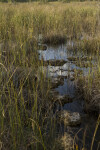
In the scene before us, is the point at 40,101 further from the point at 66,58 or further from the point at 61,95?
the point at 66,58

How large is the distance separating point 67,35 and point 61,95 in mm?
3155

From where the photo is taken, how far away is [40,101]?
6.70 ft

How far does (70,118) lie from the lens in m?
1.79

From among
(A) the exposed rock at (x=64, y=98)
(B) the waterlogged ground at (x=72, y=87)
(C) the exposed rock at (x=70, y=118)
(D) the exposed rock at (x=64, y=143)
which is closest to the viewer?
(D) the exposed rock at (x=64, y=143)

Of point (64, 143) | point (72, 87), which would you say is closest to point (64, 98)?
point (72, 87)

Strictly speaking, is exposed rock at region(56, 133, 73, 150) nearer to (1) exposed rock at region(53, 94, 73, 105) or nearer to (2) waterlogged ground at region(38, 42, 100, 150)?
(2) waterlogged ground at region(38, 42, 100, 150)

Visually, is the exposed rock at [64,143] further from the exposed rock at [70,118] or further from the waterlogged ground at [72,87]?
the exposed rock at [70,118]

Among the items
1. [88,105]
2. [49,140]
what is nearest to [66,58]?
[88,105]

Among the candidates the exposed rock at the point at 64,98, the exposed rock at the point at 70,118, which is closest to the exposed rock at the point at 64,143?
the exposed rock at the point at 70,118

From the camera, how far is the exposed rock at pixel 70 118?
1.76m

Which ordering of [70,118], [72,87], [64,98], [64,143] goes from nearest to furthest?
[64,143]
[70,118]
[64,98]
[72,87]

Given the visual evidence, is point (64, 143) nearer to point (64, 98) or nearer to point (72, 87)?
point (64, 98)

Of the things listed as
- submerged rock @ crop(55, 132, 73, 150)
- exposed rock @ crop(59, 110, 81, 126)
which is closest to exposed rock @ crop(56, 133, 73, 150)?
submerged rock @ crop(55, 132, 73, 150)

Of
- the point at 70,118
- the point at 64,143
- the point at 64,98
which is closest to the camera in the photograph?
the point at 64,143
